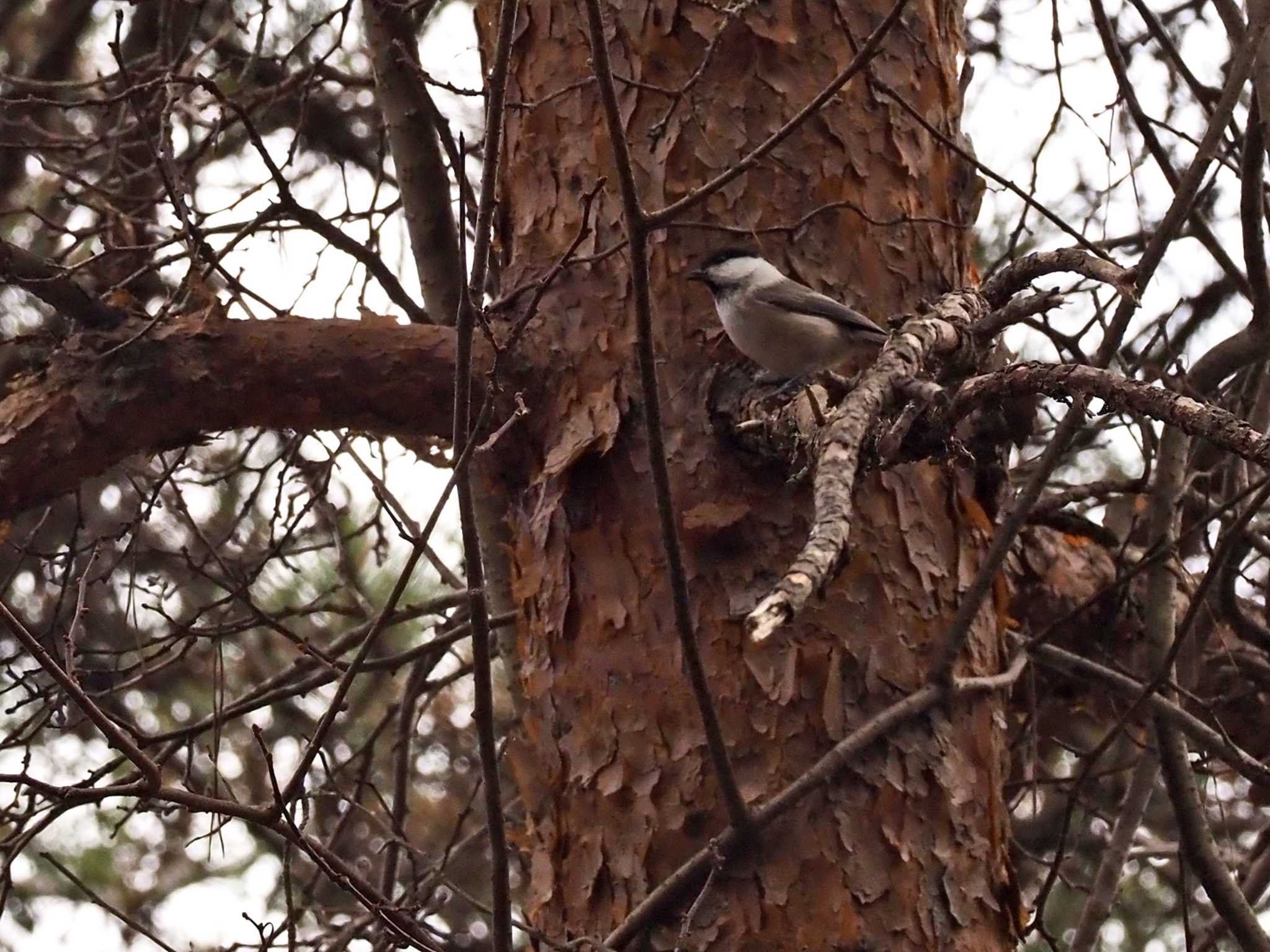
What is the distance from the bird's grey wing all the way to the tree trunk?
0.09 ft

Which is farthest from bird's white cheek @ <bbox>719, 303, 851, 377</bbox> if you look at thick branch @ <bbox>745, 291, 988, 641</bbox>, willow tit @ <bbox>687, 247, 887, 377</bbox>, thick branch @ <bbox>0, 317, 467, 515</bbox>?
thick branch @ <bbox>0, 317, 467, 515</bbox>

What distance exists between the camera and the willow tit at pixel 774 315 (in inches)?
87.1

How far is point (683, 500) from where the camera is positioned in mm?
2189

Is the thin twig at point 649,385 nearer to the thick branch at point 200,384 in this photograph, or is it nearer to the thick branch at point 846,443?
the thick branch at point 846,443

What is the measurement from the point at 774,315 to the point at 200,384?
987mm

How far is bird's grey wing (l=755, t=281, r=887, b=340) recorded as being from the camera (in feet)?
7.52

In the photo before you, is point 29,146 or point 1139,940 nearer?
point 29,146

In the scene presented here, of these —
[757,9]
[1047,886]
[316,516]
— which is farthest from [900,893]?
[316,516]

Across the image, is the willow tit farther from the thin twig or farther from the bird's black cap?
the thin twig

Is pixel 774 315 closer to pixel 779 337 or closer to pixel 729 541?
pixel 779 337

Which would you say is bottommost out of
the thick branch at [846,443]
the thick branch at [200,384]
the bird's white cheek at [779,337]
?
the thick branch at [846,443]

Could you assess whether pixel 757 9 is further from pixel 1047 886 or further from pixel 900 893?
pixel 1047 886

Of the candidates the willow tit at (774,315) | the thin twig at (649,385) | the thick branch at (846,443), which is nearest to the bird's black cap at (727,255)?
the willow tit at (774,315)

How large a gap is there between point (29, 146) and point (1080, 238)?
7.09 ft
